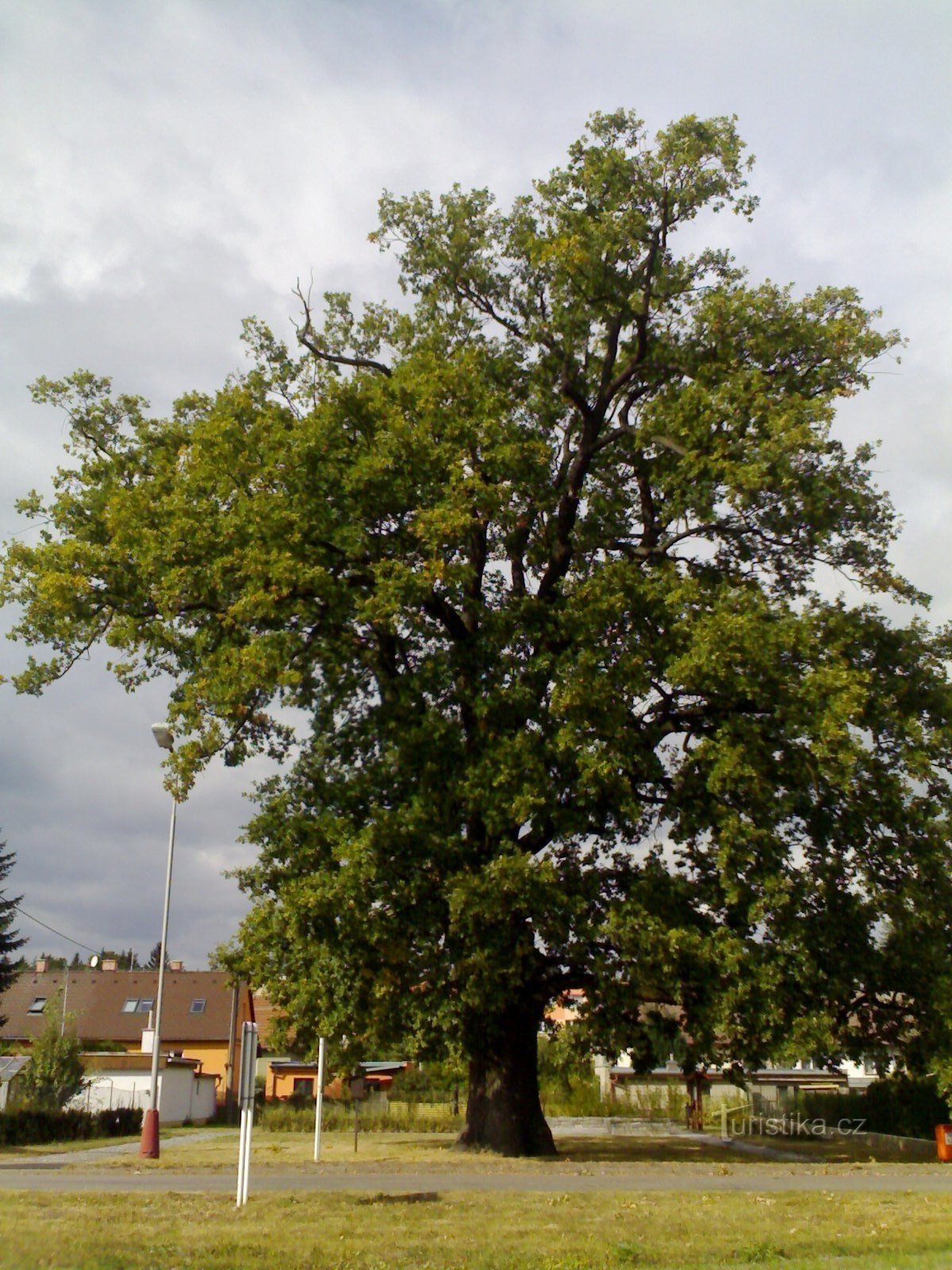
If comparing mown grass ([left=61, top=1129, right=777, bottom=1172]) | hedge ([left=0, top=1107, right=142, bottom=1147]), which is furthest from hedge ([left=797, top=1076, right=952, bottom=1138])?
hedge ([left=0, top=1107, right=142, bottom=1147])

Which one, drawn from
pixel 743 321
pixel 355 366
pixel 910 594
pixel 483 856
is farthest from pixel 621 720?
pixel 355 366

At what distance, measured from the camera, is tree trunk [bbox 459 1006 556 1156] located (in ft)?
73.1

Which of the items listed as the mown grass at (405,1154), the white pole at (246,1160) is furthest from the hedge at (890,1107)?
the white pole at (246,1160)

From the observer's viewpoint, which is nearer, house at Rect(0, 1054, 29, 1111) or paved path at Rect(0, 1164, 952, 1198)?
paved path at Rect(0, 1164, 952, 1198)

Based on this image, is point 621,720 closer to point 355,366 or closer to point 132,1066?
point 355,366

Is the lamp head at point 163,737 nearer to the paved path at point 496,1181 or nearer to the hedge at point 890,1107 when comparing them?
the paved path at point 496,1181

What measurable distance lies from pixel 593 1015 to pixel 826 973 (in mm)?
4105

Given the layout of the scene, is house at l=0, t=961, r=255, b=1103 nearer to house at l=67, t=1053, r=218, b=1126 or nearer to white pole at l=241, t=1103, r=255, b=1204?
house at l=67, t=1053, r=218, b=1126

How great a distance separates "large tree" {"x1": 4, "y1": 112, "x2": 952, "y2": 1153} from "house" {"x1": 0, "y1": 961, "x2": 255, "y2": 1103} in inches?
1647

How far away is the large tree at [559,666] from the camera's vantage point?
1995 cm

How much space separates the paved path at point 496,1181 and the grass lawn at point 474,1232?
3.25 feet

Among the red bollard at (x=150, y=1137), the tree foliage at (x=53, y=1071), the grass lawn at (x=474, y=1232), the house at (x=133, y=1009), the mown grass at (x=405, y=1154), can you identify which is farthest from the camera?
the house at (x=133, y=1009)

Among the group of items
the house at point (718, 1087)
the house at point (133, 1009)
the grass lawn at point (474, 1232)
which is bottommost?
the grass lawn at point (474, 1232)

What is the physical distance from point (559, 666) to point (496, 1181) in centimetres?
826
